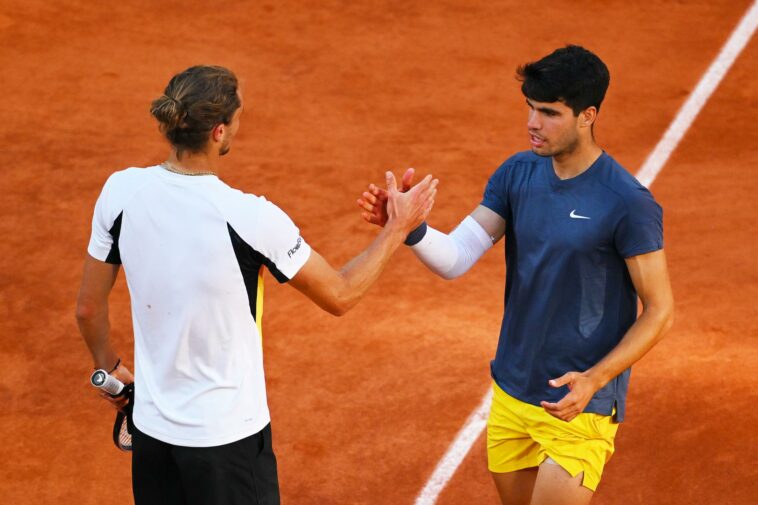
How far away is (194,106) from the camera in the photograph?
4.00m

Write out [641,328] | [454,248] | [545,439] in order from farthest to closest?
[454,248]
[545,439]
[641,328]

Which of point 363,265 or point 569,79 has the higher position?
point 569,79

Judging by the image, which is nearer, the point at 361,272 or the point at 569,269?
the point at 361,272

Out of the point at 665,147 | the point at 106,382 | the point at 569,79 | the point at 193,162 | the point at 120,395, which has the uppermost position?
the point at 193,162

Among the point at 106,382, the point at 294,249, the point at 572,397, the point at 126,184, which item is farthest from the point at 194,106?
the point at 572,397

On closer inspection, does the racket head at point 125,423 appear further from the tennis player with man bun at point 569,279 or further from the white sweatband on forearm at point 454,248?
the white sweatband on forearm at point 454,248

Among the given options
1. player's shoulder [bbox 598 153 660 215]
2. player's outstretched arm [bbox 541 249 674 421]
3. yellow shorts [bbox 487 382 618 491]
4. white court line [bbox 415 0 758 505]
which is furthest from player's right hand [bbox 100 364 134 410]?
white court line [bbox 415 0 758 505]

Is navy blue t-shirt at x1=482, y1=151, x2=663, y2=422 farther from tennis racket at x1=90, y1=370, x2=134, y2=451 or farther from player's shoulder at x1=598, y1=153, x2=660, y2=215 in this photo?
tennis racket at x1=90, y1=370, x2=134, y2=451

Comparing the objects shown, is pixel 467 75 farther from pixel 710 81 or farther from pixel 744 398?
pixel 744 398

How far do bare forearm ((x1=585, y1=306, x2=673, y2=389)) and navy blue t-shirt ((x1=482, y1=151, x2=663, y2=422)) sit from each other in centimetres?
16

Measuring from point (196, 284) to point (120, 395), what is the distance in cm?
88

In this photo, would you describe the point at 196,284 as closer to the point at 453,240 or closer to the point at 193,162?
the point at 193,162

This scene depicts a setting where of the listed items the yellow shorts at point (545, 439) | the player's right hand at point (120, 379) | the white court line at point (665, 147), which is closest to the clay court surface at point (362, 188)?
the white court line at point (665, 147)

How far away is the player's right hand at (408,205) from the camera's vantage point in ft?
15.3
